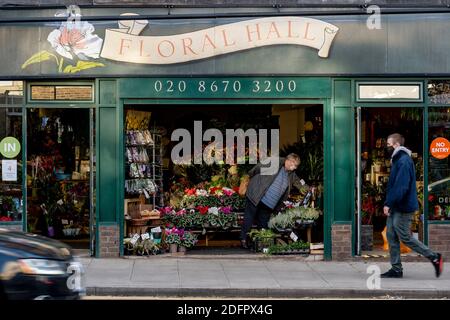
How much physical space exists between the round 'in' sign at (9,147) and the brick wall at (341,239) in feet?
18.3

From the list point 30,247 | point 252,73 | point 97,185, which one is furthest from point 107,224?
point 30,247

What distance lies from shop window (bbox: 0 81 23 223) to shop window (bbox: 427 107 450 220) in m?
7.05

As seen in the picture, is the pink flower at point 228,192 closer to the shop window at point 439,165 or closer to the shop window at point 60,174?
the shop window at point 60,174

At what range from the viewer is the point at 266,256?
48.0 ft

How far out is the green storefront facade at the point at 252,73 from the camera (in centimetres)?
1436

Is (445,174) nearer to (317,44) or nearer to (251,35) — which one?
(317,44)

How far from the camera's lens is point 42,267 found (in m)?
8.22

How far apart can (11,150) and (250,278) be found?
4.87 meters

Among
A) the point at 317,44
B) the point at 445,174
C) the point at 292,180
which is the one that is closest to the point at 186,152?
the point at 292,180

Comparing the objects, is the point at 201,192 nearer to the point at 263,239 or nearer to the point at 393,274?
the point at 263,239

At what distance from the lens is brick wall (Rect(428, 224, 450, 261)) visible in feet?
47.6

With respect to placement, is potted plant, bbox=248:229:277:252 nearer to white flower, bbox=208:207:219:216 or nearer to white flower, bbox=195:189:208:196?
white flower, bbox=208:207:219:216

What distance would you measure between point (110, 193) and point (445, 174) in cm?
576

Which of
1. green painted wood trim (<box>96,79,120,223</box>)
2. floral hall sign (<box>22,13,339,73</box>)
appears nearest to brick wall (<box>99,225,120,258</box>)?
green painted wood trim (<box>96,79,120,223</box>)
